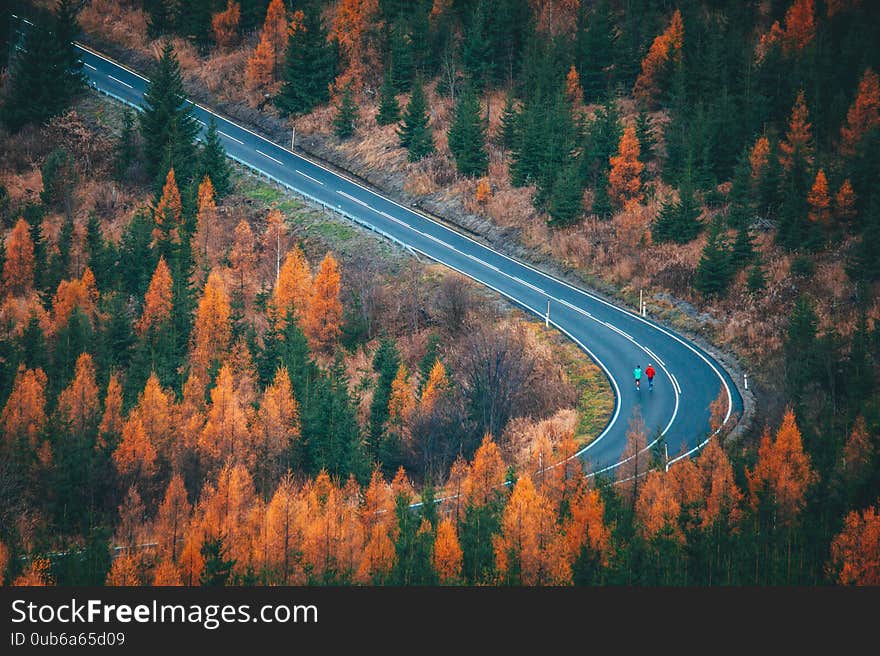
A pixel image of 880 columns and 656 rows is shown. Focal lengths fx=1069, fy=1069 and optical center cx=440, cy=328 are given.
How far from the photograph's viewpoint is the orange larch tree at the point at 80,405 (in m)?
47.6

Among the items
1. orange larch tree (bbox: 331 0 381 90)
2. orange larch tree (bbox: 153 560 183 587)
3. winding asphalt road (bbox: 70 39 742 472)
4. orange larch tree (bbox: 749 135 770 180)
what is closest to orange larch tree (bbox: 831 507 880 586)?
winding asphalt road (bbox: 70 39 742 472)

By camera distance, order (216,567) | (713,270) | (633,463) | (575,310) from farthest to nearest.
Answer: (575,310), (713,270), (633,463), (216,567)

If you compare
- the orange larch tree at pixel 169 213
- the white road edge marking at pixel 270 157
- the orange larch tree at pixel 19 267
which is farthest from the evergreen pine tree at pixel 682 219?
the orange larch tree at pixel 19 267

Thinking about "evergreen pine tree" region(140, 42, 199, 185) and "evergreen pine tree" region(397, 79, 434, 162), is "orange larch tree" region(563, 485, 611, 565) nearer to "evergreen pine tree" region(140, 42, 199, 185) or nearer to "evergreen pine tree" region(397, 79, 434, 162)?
"evergreen pine tree" region(397, 79, 434, 162)

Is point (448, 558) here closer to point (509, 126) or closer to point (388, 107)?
point (509, 126)

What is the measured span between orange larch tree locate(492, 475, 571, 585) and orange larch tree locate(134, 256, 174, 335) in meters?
26.1

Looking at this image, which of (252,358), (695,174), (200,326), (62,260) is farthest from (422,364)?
(62,260)

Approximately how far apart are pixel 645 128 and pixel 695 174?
4.73 m

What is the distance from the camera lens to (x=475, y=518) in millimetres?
37469

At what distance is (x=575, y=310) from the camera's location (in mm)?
54656

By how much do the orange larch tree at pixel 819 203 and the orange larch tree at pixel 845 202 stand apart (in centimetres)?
42

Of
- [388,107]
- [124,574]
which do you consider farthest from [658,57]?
[124,574]

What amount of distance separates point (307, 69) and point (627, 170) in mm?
26386

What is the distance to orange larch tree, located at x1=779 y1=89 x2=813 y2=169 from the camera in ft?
186
